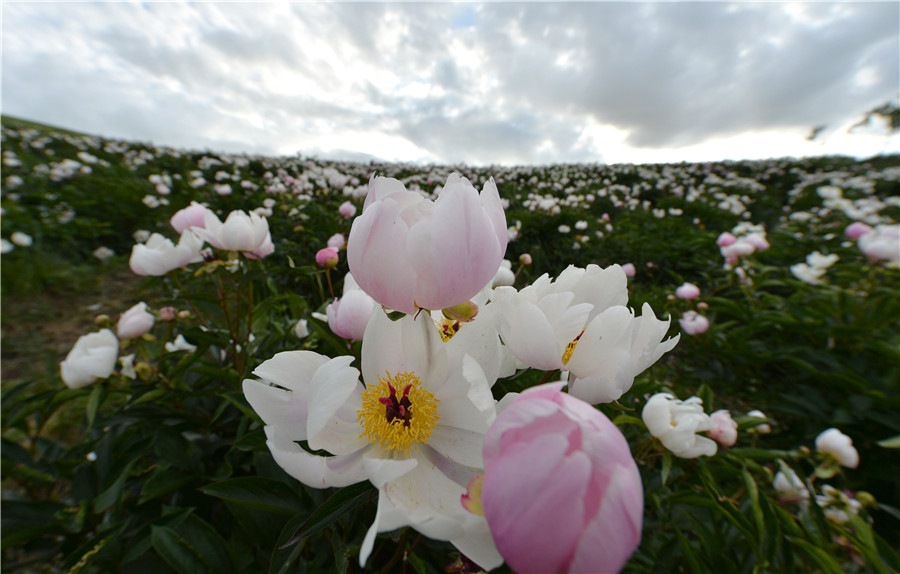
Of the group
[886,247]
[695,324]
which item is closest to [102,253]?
[695,324]

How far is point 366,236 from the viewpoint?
0.35 meters

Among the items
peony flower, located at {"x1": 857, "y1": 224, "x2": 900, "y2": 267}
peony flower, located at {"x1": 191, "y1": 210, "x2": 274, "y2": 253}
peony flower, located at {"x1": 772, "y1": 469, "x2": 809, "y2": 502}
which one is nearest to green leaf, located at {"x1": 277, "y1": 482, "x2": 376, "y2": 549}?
peony flower, located at {"x1": 191, "y1": 210, "x2": 274, "y2": 253}

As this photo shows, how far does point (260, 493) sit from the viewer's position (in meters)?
0.60

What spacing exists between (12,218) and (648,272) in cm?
538

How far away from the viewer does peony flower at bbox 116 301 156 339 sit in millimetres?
984

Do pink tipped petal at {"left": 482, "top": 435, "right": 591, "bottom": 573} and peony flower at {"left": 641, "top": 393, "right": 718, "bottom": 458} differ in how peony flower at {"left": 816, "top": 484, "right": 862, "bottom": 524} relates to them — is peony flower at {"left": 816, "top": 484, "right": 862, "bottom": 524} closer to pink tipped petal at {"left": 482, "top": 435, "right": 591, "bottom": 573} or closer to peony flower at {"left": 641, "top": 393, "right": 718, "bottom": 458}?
peony flower at {"left": 641, "top": 393, "right": 718, "bottom": 458}

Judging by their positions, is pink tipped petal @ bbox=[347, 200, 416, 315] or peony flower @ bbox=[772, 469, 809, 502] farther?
peony flower @ bbox=[772, 469, 809, 502]

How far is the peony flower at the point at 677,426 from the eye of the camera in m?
0.60

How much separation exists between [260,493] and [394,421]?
0.38 m

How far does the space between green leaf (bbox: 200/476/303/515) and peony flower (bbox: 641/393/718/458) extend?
610 mm

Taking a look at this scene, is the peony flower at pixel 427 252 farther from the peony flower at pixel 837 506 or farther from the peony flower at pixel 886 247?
the peony flower at pixel 886 247

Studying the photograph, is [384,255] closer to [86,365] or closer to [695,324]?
[86,365]

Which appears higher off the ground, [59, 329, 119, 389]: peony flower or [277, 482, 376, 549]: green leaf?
[277, 482, 376, 549]: green leaf

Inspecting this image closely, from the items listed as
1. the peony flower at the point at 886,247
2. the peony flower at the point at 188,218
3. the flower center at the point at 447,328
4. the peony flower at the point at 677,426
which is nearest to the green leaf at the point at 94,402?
the peony flower at the point at 188,218
